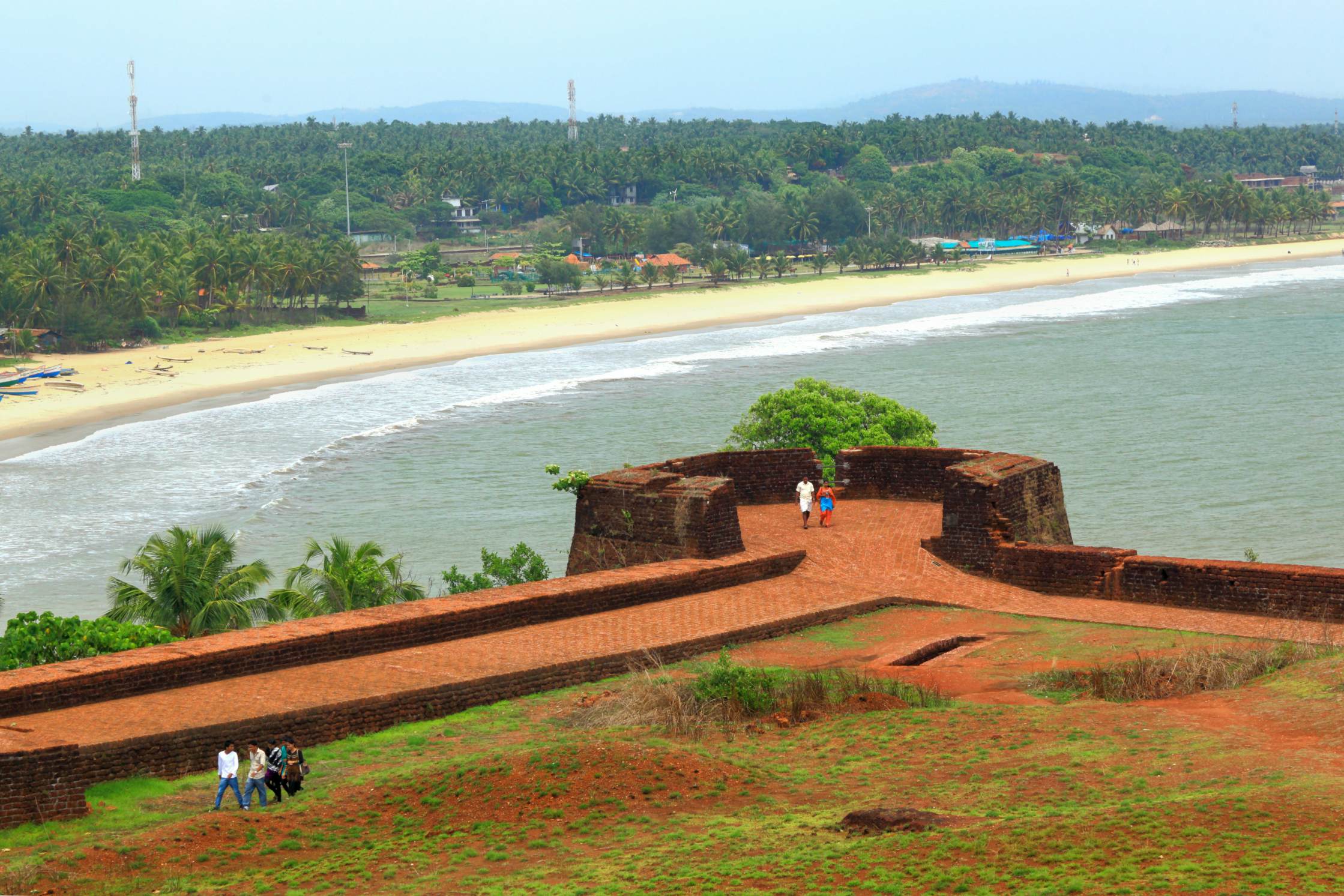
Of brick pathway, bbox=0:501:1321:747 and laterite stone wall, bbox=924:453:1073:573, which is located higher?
laterite stone wall, bbox=924:453:1073:573

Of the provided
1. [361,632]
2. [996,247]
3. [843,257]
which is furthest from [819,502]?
[996,247]

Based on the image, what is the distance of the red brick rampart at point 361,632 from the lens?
1316 centimetres

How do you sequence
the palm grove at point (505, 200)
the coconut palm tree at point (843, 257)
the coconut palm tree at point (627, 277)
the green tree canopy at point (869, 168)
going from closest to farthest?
the palm grove at point (505, 200) < the coconut palm tree at point (627, 277) < the coconut palm tree at point (843, 257) < the green tree canopy at point (869, 168)

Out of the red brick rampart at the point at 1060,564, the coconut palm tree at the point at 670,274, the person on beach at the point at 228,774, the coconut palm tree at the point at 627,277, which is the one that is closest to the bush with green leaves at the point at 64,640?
the person on beach at the point at 228,774

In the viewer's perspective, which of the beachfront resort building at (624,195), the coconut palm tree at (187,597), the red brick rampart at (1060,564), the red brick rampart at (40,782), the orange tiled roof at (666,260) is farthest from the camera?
the beachfront resort building at (624,195)

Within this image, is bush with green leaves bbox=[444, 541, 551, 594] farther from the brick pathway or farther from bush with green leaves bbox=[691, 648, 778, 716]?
bush with green leaves bbox=[691, 648, 778, 716]

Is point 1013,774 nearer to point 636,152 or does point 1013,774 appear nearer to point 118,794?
point 118,794

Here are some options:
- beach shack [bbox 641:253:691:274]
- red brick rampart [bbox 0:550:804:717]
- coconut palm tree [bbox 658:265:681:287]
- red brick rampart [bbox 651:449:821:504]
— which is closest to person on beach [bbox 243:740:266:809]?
red brick rampart [bbox 0:550:804:717]

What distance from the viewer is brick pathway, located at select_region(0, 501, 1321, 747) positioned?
12.8 meters

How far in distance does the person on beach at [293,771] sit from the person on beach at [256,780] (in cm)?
16

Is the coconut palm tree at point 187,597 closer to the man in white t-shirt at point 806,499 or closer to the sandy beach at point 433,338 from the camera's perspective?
the man in white t-shirt at point 806,499

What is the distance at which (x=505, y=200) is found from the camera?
138875 millimetres

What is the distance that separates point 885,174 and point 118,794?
157293 mm

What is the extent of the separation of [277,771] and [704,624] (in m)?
5.41
